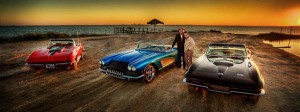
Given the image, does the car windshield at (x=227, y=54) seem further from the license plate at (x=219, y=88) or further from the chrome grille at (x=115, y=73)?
the chrome grille at (x=115, y=73)

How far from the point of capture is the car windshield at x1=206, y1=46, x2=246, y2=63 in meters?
5.34

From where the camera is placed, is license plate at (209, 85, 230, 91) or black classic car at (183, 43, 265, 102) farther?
license plate at (209, 85, 230, 91)

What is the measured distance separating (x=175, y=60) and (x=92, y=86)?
347 centimetres

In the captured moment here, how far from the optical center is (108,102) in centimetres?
436

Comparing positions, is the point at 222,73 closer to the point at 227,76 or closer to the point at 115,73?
the point at 227,76

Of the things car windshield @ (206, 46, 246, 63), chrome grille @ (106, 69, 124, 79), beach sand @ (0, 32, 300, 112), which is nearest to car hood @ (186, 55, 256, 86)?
car windshield @ (206, 46, 246, 63)

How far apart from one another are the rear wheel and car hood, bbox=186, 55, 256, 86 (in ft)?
5.16

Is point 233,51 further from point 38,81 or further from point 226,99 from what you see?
point 38,81

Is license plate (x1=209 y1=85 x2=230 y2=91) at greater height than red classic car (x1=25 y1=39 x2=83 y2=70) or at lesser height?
lesser

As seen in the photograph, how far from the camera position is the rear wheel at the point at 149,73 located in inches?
223

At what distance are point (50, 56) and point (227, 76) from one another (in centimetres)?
646

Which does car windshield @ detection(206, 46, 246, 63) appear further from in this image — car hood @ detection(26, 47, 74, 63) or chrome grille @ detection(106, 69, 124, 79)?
car hood @ detection(26, 47, 74, 63)

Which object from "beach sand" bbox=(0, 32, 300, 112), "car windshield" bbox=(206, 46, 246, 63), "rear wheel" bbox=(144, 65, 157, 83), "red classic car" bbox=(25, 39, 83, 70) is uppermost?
"car windshield" bbox=(206, 46, 246, 63)

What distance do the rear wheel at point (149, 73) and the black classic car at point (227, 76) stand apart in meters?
1.49
